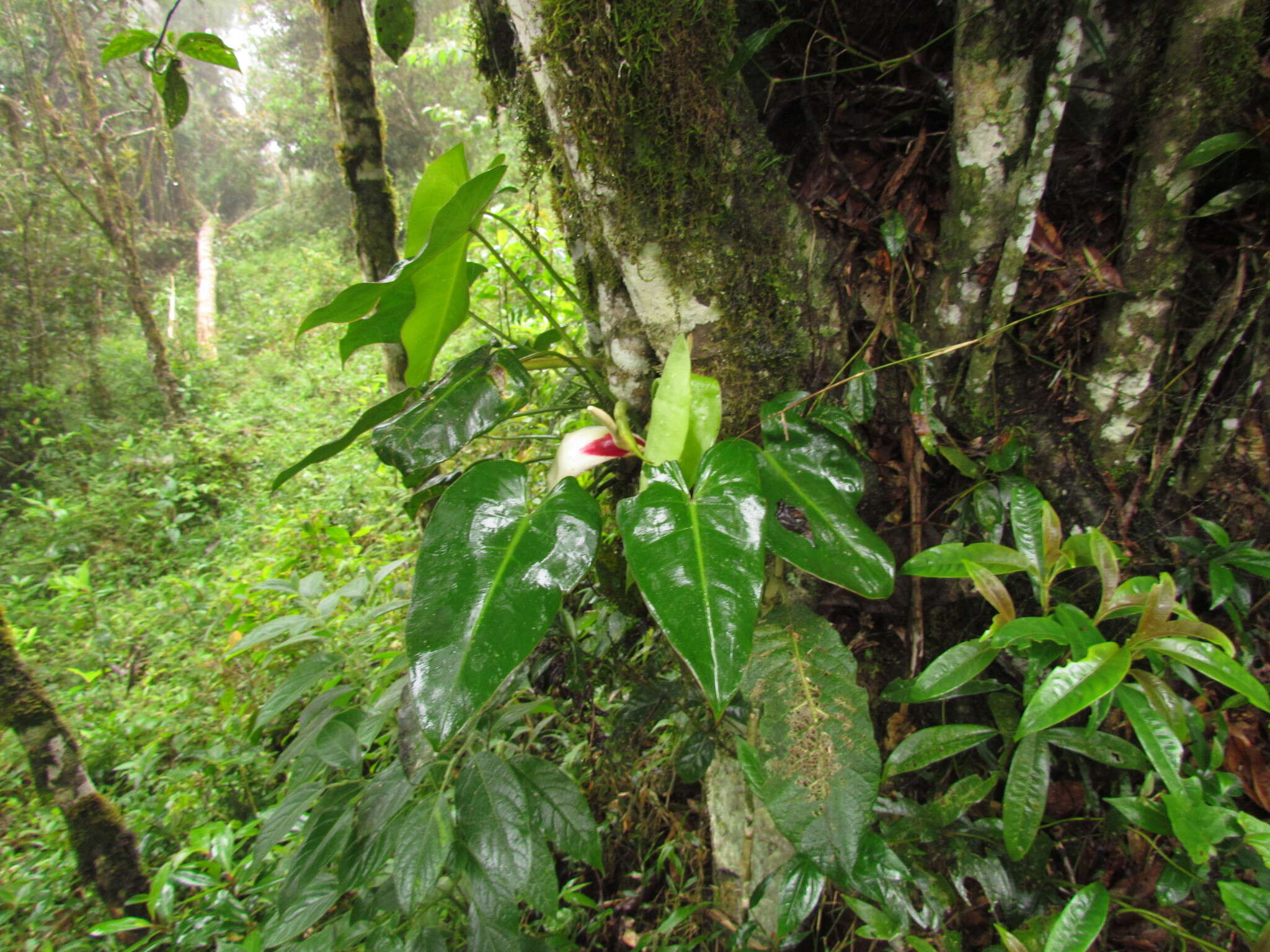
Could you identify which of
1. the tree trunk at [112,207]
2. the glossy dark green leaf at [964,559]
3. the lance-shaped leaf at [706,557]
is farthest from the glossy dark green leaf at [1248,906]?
the tree trunk at [112,207]

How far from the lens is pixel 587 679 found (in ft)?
4.24

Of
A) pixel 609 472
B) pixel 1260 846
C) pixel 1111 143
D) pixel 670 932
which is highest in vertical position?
pixel 1111 143

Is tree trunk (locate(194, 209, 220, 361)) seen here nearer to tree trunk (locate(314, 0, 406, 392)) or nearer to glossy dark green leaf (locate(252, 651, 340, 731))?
tree trunk (locate(314, 0, 406, 392))

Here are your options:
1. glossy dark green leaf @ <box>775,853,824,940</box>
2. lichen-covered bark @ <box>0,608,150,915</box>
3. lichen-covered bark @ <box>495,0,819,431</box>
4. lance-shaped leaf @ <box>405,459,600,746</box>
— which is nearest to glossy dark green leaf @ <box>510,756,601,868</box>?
glossy dark green leaf @ <box>775,853,824,940</box>

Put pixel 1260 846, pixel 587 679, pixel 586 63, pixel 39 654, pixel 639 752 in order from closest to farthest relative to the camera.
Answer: pixel 1260 846, pixel 586 63, pixel 587 679, pixel 639 752, pixel 39 654

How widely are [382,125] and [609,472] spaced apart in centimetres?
127

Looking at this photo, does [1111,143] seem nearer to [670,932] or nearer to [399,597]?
[670,932]

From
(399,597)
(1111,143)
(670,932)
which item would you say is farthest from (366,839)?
(1111,143)

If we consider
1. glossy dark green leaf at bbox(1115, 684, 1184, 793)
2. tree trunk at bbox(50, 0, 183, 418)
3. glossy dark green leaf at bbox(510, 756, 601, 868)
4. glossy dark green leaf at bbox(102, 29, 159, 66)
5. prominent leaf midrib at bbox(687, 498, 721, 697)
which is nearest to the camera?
prominent leaf midrib at bbox(687, 498, 721, 697)

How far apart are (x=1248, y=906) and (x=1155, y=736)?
22 centimetres

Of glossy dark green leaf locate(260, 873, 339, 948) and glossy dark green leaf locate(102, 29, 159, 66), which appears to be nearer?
glossy dark green leaf locate(260, 873, 339, 948)

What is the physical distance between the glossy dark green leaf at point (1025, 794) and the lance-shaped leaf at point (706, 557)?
1.53ft

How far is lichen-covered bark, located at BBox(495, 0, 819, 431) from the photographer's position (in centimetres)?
83

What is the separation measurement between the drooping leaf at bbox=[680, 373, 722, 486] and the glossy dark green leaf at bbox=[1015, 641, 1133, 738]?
445mm
